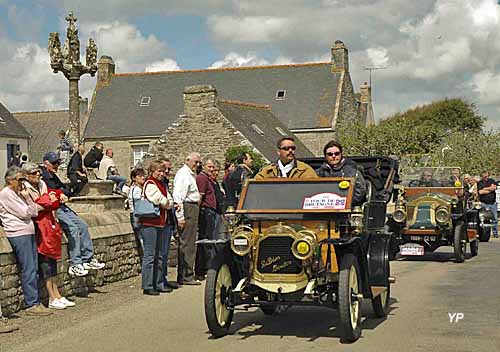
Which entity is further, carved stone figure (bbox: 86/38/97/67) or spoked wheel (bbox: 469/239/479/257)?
carved stone figure (bbox: 86/38/97/67)

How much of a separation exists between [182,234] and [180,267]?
565 millimetres

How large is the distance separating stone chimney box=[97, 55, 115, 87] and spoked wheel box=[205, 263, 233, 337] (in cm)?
5056

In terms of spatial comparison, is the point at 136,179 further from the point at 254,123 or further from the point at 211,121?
the point at 254,123

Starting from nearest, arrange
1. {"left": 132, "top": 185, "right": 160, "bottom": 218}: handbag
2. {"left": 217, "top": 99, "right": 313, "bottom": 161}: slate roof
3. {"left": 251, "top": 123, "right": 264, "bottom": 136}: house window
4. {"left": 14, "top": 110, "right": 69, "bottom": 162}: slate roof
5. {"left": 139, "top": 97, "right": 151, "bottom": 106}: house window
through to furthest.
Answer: {"left": 132, "top": 185, "right": 160, "bottom": 218}: handbag
{"left": 217, "top": 99, "right": 313, "bottom": 161}: slate roof
{"left": 251, "top": 123, "right": 264, "bottom": 136}: house window
{"left": 139, "top": 97, "right": 151, "bottom": 106}: house window
{"left": 14, "top": 110, "right": 69, "bottom": 162}: slate roof

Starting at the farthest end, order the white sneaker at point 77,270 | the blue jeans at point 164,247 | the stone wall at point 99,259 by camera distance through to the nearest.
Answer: the blue jeans at point 164,247 < the white sneaker at point 77,270 < the stone wall at point 99,259

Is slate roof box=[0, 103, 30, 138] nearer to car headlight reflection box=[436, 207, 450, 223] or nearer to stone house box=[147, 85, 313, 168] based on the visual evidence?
stone house box=[147, 85, 313, 168]

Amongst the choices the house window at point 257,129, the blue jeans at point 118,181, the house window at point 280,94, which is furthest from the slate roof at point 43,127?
the blue jeans at point 118,181

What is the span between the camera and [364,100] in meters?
64.1

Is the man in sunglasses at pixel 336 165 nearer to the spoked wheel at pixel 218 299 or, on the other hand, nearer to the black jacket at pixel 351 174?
the black jacket at pixel 351 174

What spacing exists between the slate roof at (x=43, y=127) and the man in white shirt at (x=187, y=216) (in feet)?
207

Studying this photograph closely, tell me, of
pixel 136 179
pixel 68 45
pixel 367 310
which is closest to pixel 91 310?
pixel 136 179

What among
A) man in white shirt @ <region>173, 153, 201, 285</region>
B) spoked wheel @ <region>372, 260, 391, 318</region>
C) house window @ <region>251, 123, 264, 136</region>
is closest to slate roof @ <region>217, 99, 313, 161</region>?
house window @ <region>251, 123, 264, 136</region>

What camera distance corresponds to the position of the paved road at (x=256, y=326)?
7.95 m

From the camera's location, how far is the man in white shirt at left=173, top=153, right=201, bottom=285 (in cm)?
1276
